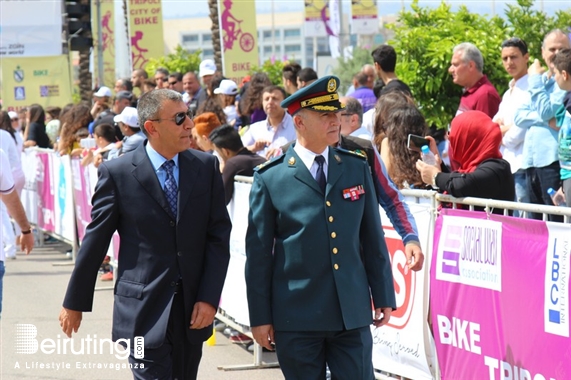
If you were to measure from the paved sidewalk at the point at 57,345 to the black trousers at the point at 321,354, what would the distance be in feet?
9.91

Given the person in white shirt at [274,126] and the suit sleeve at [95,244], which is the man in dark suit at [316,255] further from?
the person in white shirt at [274,126]

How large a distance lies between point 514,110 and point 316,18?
48.4 meters

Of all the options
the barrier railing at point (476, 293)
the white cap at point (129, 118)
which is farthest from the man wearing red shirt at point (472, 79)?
the white cap at point (129, 118)

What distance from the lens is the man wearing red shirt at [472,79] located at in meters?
9.40

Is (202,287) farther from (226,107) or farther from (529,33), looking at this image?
(226,107)

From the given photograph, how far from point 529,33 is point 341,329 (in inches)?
299

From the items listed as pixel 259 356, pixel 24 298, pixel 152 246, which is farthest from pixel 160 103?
pixel 24 298

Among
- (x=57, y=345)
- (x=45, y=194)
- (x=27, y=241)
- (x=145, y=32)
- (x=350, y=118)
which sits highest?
(x=145, y=32)

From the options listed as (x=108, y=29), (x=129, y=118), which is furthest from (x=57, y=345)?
(x=108, y=29)

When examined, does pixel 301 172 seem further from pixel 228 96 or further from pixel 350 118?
pixel 228 96

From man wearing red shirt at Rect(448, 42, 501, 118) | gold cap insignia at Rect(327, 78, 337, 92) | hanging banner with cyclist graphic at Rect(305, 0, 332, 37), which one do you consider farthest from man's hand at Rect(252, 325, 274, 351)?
hanging banner with cyclist graphic at Rect(305, 0, 332, 37)

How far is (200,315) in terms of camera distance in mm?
5305

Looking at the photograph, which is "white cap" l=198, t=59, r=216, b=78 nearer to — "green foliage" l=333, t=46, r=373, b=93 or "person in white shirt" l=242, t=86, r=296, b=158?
"person in white shirt" l=242, t=86, r=296, b=158

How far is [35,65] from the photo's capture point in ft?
83.0
